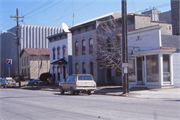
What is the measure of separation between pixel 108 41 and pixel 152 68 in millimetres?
9153

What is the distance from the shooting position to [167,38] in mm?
26047

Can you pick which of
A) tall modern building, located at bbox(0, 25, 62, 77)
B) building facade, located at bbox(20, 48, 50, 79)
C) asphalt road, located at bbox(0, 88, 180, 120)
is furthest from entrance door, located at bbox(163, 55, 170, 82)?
tall modern building, located at bbox(0, 25, 62, 77)

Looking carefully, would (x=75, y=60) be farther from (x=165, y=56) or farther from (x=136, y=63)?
A: (x=165, y=56)

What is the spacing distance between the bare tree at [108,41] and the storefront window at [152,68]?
393 centimetres

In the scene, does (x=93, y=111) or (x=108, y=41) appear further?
(x=108, y=41)

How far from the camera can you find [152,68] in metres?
24.5

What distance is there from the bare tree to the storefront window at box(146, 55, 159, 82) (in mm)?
3935

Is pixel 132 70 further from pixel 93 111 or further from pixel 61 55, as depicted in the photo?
pixel 61 55

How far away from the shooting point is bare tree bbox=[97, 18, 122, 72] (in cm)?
2876

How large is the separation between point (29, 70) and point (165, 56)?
1655 inches

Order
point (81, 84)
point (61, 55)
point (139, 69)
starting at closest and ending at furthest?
1. point (81, 84)
2. point (139, 69)
3. point (61, 55)

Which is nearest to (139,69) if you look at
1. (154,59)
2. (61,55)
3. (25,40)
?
(154,59)

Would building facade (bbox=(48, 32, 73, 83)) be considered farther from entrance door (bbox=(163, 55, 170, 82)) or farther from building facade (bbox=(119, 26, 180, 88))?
entrance door (bbox=(163, 55, 170, 82))

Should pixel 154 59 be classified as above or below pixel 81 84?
above
